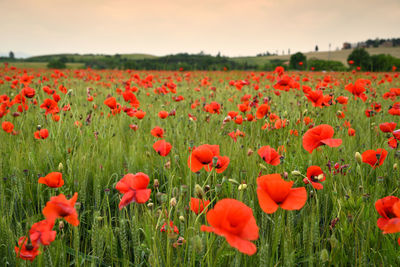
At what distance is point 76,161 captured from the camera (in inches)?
77.9

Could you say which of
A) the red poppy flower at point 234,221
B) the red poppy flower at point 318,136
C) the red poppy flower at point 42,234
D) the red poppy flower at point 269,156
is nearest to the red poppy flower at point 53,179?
the red poppy flower at point 42,234

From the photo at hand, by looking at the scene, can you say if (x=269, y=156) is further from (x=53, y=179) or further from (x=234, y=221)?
(x=53, y=179)

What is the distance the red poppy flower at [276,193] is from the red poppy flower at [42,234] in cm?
60

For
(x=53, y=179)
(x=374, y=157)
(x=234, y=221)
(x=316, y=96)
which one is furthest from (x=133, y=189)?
(x=316, y=96)

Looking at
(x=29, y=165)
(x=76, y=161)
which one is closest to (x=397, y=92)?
(x=76, y=161)

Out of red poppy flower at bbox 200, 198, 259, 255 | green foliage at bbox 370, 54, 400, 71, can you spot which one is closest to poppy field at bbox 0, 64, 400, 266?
red poppy flower at bbox 200, 198, 259, 255

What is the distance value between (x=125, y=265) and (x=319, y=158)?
160 centimetres

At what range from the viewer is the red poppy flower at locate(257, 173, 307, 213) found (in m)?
0.80

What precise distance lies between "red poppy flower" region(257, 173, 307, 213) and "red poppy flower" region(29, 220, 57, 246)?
60 centimetres

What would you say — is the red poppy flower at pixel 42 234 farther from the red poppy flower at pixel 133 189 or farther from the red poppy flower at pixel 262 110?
the red poppy flower at pixel 262 110

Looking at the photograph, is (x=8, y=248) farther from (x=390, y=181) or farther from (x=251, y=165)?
(x=390, y=181)

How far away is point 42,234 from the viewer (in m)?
0.79

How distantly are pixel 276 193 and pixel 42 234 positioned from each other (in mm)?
688

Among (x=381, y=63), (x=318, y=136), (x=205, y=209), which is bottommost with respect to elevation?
(x=205, y=209)
